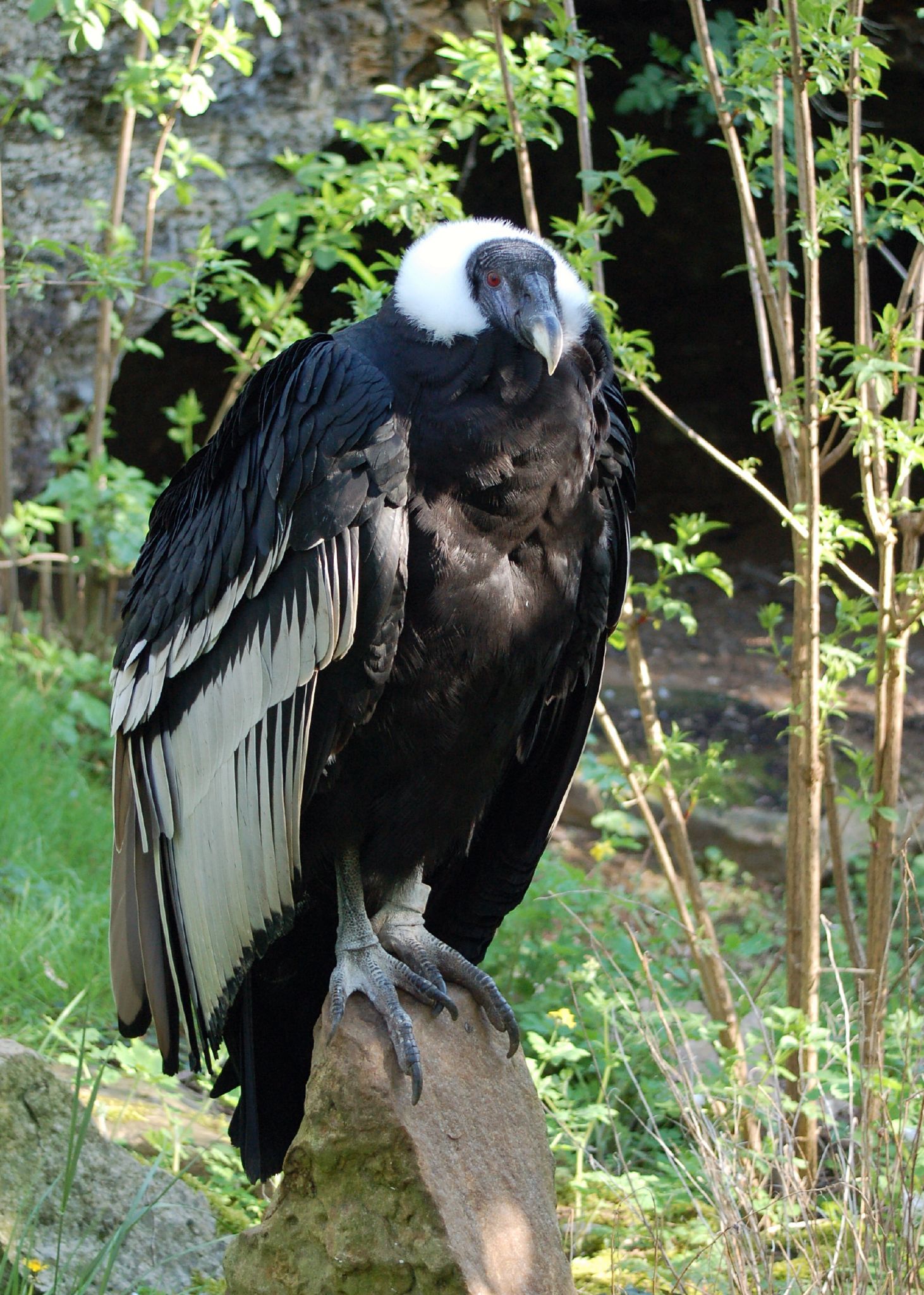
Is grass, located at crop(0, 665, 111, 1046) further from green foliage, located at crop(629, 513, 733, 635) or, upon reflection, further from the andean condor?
green foliage, located at crop(629, 513, 733, 635)

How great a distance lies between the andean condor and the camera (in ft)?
7.78

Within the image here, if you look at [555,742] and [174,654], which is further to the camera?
[555,742]

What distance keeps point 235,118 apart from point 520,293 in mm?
4574

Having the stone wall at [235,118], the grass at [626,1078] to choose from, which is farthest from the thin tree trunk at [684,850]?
the stone wall at [235,118]

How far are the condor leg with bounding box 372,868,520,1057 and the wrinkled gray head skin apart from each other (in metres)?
1.12

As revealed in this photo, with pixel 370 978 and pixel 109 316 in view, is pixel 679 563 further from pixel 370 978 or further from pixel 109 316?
pixel 109 316

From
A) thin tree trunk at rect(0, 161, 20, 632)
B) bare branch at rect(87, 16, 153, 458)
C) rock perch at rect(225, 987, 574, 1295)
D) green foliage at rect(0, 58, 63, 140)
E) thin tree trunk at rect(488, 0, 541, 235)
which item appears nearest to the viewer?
rock perch at rect(225, 987, 574, 1295)

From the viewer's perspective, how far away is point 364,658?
2377 mm

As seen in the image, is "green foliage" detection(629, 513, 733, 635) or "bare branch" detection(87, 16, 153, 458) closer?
"green foliage" detection(629, 513, 733, 635)

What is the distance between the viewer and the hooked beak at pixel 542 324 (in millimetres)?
2344

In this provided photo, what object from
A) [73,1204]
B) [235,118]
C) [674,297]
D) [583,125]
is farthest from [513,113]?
[674,297]

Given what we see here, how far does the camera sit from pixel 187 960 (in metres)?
2.70

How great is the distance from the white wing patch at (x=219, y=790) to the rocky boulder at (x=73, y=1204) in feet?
0.79

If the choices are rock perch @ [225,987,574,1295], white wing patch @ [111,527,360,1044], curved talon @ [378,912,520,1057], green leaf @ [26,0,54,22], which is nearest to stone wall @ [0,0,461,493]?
green leaf @ [26,0,54,22]
